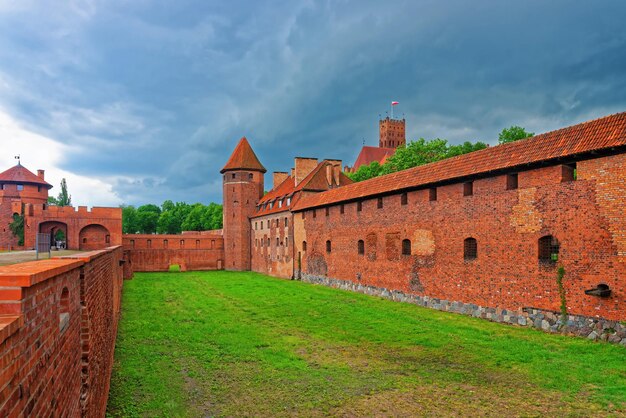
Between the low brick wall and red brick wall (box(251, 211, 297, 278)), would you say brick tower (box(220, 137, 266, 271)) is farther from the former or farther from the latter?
the low brick wall

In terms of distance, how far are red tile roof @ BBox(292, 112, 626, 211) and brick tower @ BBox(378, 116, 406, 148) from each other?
68760 mm

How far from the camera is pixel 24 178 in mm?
43906

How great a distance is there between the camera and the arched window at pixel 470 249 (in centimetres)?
1608

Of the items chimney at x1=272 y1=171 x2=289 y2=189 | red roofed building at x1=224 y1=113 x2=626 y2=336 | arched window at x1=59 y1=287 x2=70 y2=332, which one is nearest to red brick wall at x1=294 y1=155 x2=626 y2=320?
red roofed building at x1=224 y1=113 x2=626 y2=336

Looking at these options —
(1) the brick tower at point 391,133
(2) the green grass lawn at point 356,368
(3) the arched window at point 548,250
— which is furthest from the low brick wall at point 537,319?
(1) the brick tower at point 391,133

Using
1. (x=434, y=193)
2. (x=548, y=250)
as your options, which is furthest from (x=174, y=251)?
(x=548, y=250)

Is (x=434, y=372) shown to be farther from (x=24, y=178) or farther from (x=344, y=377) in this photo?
(x=24, y=178)

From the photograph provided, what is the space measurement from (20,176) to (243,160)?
854 inches

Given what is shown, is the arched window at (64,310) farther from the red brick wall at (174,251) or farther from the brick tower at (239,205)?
the red brick wall at (174,251)

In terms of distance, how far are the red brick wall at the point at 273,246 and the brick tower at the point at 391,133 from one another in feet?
166

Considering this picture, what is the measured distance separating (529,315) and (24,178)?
153 ft

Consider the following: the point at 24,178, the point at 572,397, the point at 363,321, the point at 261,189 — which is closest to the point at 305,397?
the point at 572,397

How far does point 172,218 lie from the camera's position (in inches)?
3423

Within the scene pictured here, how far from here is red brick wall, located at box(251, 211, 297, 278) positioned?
114 ft
